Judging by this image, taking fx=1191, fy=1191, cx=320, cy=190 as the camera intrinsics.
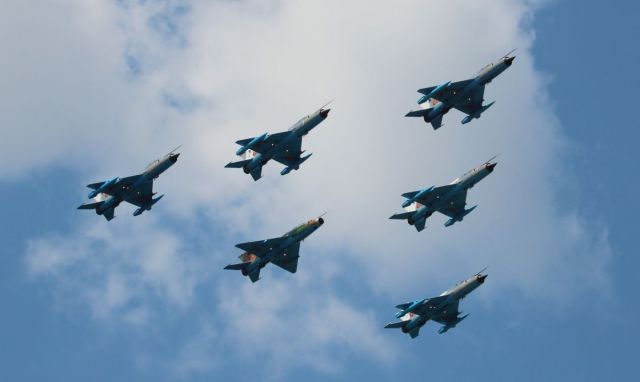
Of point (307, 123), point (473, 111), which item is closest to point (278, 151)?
point (307, 123)

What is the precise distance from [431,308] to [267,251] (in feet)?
63.5

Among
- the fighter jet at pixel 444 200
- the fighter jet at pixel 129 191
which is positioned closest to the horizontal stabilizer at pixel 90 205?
the fighter jet at pixel 129 191

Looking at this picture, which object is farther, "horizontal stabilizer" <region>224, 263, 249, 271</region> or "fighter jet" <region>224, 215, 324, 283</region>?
"horizontal stabilizer" <region>224, 263, 249, 271</region>

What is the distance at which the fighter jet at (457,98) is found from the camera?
127 meters

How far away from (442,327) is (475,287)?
947 centimetres

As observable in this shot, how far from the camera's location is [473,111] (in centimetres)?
13188

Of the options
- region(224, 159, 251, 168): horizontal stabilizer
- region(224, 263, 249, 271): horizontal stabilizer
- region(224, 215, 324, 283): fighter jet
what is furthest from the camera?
region(224, 159, 251, 168): horizontal stabilizer

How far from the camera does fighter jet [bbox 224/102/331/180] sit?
125 meters

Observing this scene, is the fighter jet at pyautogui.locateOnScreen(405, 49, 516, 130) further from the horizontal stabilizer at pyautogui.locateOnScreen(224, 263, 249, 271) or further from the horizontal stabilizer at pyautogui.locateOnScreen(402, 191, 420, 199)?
the horizontal stabilizer at pyautogui.locateOnScreen(224, 263, 249, 271)

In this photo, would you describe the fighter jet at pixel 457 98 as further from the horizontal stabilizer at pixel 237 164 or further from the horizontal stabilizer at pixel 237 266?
the horizontal stabilizer at pixel 237 266

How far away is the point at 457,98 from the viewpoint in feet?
426

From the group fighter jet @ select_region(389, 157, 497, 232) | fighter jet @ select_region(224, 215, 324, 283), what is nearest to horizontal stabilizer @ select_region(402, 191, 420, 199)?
fighter jet @ select_region(389, 157, 497, 232)

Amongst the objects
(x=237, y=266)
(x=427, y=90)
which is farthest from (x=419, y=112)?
(x=237, y=266)

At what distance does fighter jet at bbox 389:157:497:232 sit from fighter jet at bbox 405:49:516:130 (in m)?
7.67
